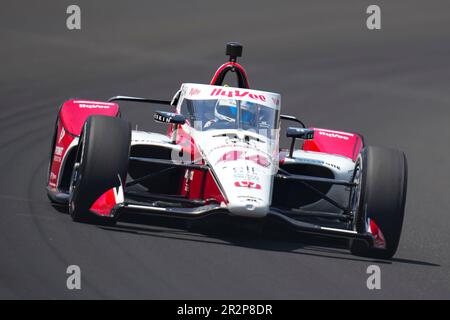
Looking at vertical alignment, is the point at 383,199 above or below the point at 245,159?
below

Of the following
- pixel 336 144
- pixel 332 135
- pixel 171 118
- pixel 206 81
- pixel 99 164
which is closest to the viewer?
pixel 99 164

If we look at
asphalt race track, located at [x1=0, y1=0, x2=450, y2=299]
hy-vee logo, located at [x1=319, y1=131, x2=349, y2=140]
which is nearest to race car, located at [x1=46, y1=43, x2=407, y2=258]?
asphalt race track, located at [x1=0, y1=0, x2=450, y2=299]

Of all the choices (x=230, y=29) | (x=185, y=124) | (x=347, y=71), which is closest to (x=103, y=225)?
(x=185, y=124)

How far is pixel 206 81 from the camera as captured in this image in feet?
79.4

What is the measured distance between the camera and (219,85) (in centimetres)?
1449

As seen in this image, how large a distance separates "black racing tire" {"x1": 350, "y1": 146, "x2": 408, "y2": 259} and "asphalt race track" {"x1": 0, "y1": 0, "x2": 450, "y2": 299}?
223 millimetres

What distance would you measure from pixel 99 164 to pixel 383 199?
9.12ft

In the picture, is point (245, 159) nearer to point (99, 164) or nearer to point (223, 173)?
point (223, 173)

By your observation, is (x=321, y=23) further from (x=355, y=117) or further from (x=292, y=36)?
(x=355, y=117)

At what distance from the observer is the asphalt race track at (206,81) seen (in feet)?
32.6

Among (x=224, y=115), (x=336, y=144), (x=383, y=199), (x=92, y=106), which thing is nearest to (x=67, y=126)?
(x=92, y=106)

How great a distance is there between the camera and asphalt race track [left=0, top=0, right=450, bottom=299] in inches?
391

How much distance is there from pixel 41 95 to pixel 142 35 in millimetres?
7025

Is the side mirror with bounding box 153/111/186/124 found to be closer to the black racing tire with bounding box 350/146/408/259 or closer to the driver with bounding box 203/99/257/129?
the driver with bounding box 203/99/257/129
